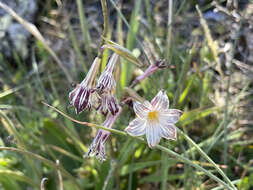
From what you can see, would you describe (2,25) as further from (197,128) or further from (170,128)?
(170,128)

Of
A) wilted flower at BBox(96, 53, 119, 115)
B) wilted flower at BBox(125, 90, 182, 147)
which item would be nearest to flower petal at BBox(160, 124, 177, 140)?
wilted flower at BBox(125, 90, 182, 147)

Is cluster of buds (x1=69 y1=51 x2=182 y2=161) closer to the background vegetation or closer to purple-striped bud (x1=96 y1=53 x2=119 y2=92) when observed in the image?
purple-striped bud (x1=96 y1=53 x2=119 y2=92)

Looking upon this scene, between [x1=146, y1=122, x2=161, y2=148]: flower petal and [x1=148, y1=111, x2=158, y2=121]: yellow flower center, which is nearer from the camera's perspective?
[x1=146, y1=122, x2=161, y2=148]: flower petal

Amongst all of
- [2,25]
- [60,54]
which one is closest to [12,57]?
[2,25]

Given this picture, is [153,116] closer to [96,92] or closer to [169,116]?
[169,116]

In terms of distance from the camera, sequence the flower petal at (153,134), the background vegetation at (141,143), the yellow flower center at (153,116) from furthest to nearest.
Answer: the background vegetation at (141,143) < the yellow flower center at (153,116) < the flower petal at (153,134)

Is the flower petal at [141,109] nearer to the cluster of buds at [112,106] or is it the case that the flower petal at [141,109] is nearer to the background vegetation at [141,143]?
the cluster of buds at [112,106]

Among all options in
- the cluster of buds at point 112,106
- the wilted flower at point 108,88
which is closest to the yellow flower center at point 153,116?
the cluster of buds at point 112,106
